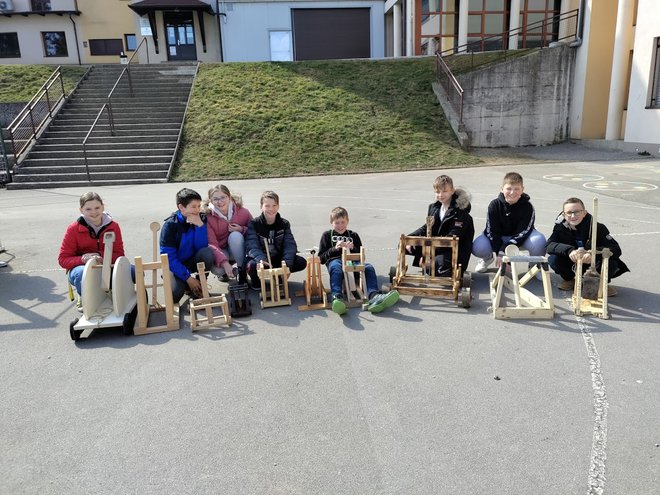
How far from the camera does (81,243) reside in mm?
5031

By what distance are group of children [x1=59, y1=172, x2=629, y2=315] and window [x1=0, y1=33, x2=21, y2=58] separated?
114 ft

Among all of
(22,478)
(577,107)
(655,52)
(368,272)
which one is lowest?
(22,478)

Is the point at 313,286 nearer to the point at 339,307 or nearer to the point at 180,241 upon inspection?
the point at 339,307

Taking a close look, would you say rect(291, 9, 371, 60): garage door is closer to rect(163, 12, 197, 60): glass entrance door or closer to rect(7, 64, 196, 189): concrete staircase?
rect(163, 12, 197, 60): glass entrance door

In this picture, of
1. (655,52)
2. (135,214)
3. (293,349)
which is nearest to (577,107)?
(655,52)

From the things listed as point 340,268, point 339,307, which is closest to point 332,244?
point 340,268

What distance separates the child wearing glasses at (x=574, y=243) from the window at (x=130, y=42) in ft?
111

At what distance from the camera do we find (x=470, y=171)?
15188mm

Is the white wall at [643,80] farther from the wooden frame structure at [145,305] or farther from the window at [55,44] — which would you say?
the window at [55,44]

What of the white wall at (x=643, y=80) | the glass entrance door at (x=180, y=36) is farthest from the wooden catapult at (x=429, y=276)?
the glass entrance door at (x=180, y=36)

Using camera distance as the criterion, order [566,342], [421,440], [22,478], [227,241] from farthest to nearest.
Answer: [227,241], [566,342], [421,440], [22,478]

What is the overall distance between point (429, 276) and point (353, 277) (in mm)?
904

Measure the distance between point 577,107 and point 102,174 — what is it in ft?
60.9

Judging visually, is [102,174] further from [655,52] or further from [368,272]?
[655,52]
